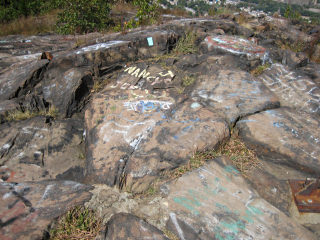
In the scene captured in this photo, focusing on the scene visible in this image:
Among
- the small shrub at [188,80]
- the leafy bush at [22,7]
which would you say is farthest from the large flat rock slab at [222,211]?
the leafy bush at [22,7]

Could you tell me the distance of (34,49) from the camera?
4598 millimetres

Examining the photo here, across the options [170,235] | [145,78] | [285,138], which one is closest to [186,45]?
[145,78]

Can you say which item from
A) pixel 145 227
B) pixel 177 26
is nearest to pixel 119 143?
pixel 145 227

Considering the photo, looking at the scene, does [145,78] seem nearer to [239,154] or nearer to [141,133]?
[141,133]

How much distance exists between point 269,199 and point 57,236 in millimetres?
1598

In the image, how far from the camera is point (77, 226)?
5.30 ft

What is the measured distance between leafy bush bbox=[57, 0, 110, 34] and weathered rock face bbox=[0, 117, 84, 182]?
4.60 m

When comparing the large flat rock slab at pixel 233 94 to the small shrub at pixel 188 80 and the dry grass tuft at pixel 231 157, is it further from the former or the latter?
the dry grass tuft at pixel 231 157

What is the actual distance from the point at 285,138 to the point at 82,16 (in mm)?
6226

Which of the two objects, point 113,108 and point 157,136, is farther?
point 113,108

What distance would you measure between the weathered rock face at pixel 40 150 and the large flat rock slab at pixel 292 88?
2.45 metres

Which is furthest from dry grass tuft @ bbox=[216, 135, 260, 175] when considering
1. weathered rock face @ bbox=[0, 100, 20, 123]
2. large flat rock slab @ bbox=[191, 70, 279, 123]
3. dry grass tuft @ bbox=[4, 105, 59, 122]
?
weathered rock face @ bbox=[0, 100, 20, 123]

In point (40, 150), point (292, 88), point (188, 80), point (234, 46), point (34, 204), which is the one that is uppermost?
point (234, 46)

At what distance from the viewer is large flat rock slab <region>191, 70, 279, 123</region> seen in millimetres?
2590
